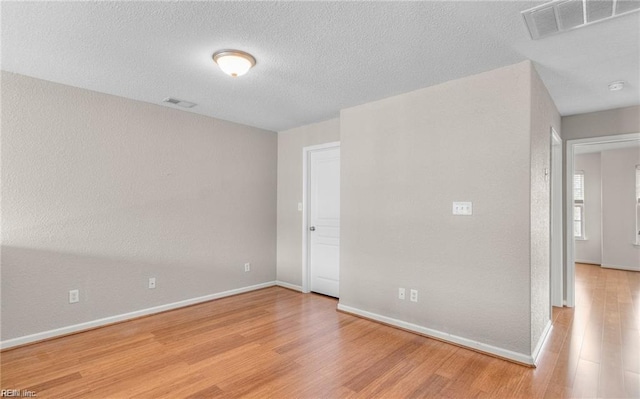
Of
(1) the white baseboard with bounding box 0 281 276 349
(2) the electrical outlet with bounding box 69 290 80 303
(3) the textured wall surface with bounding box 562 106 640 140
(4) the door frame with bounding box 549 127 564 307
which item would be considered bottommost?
(1) the white baseboard with bounding box 0 281 276 349

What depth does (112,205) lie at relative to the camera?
3463 millimetres

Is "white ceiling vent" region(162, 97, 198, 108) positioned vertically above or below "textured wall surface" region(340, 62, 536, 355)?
above

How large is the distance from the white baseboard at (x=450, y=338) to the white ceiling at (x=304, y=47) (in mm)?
2381

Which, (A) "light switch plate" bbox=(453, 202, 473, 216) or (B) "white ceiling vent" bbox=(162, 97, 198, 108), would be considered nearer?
(A) "light switch plate" bbox=(453, 202, 473, 216)

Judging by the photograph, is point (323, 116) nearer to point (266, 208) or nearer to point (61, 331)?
point (266, 208)

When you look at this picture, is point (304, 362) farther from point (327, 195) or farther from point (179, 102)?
point (179, 102)

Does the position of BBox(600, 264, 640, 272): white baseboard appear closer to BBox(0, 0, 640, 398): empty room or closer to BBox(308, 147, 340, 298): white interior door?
BBox(0, 0, 640, 398): empty room

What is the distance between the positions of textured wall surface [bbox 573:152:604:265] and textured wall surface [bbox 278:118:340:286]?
600 centimetres

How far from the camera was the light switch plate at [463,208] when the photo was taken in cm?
290

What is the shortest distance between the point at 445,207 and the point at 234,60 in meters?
2.26

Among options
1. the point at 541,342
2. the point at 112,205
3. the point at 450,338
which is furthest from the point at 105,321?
the point at 541,342

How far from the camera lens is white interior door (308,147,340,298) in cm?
451

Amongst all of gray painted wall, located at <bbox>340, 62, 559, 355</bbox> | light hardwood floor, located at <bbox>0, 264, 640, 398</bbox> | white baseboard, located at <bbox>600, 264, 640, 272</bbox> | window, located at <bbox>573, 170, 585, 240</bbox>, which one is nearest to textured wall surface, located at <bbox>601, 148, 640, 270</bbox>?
white baseboard, located at <bbox>600, 264, 640, 272</bbox>

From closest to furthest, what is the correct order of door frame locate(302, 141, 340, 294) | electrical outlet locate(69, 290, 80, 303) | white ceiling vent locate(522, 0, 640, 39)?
1. white ceiling vent locate(522, 0, 640, 39)
2. electrical outlet locate(69, 290, 80, 303)
3. door frame locate(302, 141, 340, 294)
